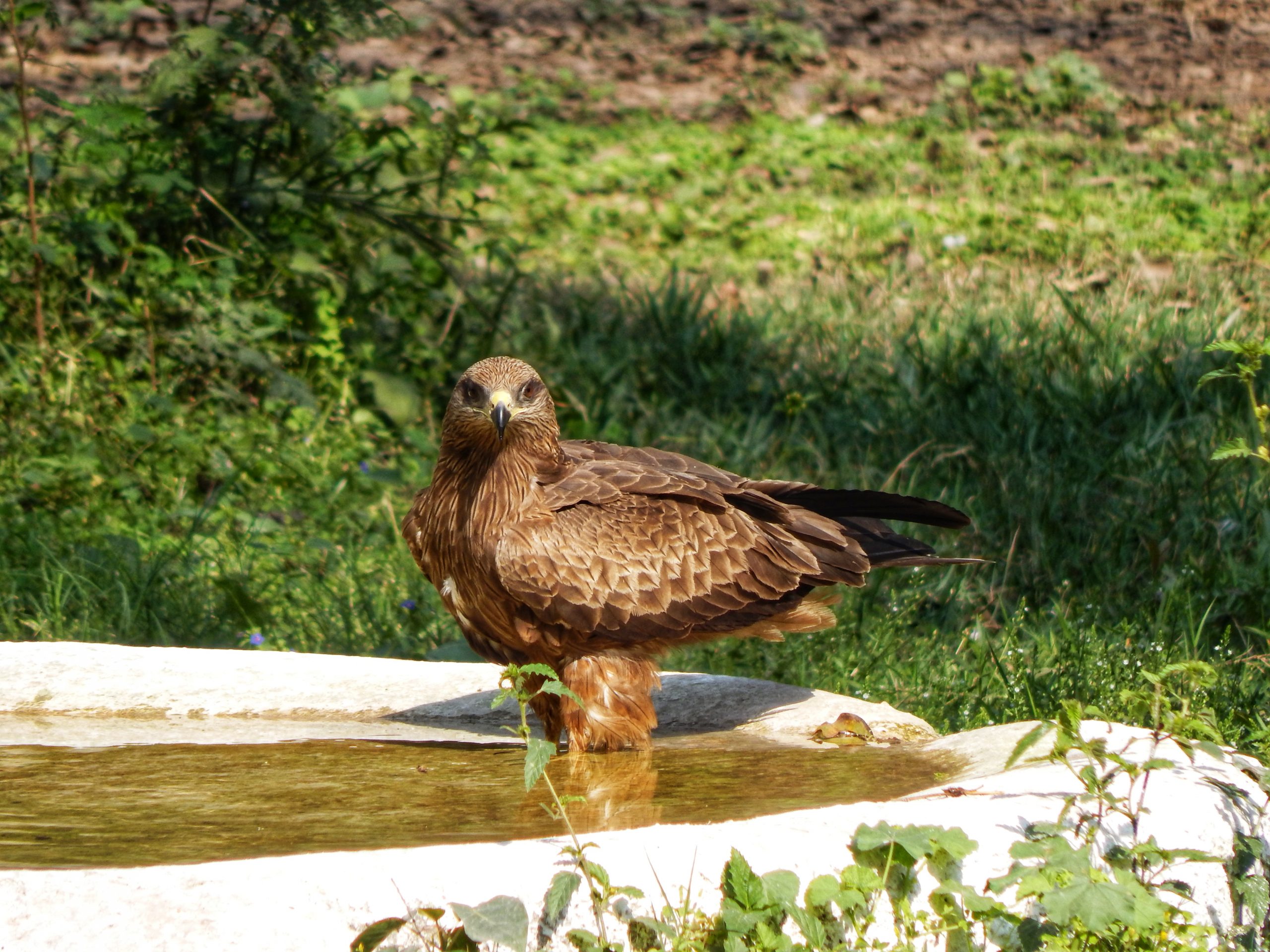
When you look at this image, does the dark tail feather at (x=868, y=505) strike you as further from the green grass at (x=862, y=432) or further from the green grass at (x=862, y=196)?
the green grass at (x=862, y=196)

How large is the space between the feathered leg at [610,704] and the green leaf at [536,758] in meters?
0.93

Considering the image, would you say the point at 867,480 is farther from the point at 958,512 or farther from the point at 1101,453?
the point at 958,512

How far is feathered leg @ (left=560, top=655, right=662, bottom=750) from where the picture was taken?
11.1ft

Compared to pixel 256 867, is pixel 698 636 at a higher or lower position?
lower

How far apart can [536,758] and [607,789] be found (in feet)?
1.86

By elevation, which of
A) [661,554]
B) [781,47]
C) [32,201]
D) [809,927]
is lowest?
[661,554]

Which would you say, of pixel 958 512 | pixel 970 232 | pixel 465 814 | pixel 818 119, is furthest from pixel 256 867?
pixel 818 119

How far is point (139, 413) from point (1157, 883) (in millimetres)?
4428

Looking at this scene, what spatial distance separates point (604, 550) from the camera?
3.54 m

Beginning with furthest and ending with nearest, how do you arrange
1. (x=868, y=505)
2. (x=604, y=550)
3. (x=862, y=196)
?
1. (x=862, y=196)
2. (x=868, y=505)
3. (x=604, y=550)

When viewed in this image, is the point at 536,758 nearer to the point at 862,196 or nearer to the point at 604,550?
the point at 604,550

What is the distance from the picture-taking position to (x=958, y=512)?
3.67m

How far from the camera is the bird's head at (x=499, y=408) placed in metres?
3.48

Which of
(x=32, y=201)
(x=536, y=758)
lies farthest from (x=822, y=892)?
(x=32, y=201)
